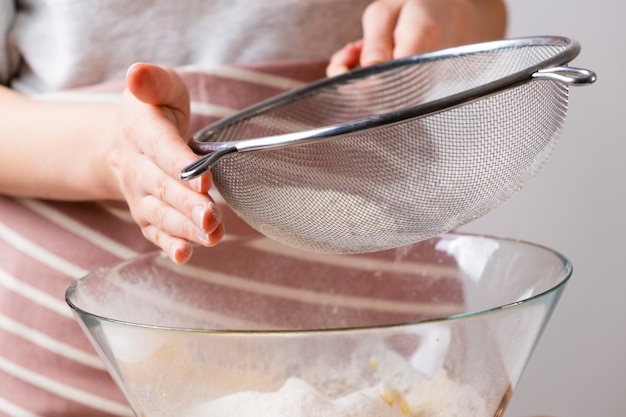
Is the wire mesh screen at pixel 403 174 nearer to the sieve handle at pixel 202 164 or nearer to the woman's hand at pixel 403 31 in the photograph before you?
the sieve handle at pixel 202 164

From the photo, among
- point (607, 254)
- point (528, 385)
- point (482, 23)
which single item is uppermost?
point (482, 23)

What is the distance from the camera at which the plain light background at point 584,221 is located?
1698mm

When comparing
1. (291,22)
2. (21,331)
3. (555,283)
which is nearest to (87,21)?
(291,22)

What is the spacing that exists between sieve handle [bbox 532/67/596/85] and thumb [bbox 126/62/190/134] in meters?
0.25

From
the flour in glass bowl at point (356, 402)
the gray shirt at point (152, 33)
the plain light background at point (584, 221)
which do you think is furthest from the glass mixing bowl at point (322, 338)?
the plain light background at point (584, 221)

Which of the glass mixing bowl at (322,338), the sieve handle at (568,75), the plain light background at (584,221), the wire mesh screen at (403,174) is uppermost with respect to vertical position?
the sieve handle at (568,75)

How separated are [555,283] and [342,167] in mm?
161

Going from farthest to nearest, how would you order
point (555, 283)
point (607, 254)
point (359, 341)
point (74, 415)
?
point (607, 254), point (74, 415), point (555, 283), point (359, 341)

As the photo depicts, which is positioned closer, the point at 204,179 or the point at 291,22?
the point at 204,179

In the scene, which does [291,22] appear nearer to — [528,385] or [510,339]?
[510,339]

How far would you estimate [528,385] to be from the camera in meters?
1.79

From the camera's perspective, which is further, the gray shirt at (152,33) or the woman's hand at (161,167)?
the gray shirt at (152,33)

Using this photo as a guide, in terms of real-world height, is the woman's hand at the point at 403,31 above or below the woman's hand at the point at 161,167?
above

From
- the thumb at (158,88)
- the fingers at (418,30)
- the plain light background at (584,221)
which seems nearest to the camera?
the thumb at (158,88)
